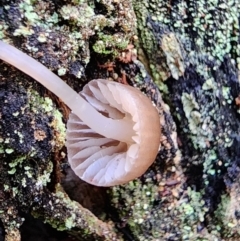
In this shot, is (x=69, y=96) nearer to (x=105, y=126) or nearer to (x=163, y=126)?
(x=105, y=126)

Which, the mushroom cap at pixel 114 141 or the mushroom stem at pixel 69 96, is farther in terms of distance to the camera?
Result: the mushroom cap at pixel 114 141

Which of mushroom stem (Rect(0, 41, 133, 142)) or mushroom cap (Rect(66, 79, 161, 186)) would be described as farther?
mushroom cap (Rect(66, 79, 161, 186))

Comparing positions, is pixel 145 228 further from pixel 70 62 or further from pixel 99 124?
pixel 70 62

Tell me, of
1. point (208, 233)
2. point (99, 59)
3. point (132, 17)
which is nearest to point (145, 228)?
point (208, 233)

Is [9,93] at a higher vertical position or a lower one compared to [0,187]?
higher

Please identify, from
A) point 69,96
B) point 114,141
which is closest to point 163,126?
point 114,141

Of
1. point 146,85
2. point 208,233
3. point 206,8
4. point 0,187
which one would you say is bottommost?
point 208,233
